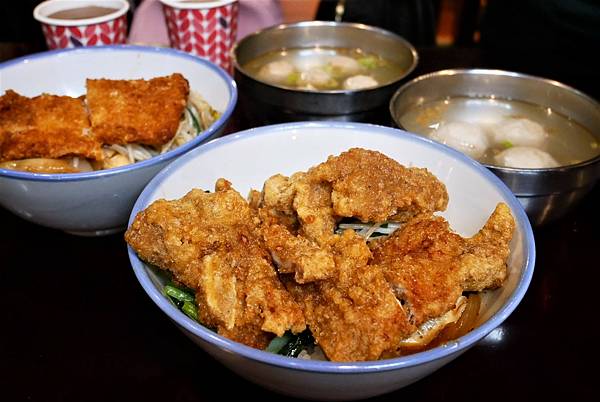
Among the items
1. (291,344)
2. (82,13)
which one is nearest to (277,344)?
(291,344)

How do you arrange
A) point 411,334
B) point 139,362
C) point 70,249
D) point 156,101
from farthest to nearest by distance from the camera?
1. point 156,101
2. point 70,249
3. point 139,362
4. point 411,334

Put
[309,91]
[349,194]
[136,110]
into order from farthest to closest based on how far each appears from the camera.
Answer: [309,91] → [136,110] → [349,194]

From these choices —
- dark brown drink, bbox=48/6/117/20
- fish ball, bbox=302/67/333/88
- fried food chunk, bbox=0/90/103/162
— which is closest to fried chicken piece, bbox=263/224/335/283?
fried food chunk, bbox=0/90/103/162

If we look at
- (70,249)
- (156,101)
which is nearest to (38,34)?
(156,101)

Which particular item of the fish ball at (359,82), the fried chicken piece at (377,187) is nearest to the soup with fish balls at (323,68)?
the fish ball at (359,82)

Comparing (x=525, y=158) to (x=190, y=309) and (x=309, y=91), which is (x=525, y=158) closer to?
(x=309, y=91)

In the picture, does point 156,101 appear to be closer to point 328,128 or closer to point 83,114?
point 83,114
